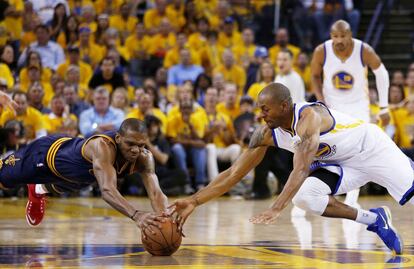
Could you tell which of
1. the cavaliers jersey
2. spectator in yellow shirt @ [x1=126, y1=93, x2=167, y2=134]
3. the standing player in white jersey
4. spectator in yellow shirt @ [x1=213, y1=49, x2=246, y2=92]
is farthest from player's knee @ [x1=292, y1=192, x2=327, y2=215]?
spectator in yellow shirt @ [x1=213, y1=49, x2=246, y2=92]

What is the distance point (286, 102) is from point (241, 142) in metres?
7.08

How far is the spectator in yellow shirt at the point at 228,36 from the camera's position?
16.9m

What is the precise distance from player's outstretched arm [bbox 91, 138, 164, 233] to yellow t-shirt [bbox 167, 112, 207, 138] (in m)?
6.03

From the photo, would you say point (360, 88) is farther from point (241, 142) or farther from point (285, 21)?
point (285, 21)

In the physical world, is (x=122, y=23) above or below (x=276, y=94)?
above

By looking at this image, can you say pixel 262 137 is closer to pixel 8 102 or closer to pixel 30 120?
pixel 8 102

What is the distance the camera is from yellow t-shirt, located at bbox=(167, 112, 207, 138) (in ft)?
45.1

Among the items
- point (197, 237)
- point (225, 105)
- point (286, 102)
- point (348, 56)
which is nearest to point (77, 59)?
point (225, 105)

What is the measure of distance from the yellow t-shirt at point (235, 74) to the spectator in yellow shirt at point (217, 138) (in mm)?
1962

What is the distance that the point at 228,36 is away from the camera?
16.9m

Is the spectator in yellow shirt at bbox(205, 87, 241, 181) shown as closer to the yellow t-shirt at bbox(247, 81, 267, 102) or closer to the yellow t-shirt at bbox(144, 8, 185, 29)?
the yellow t-shirt at bbox(247, 81, 267, 102)

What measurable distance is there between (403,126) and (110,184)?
26.3ft

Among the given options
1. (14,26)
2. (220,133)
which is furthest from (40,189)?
(14,26)

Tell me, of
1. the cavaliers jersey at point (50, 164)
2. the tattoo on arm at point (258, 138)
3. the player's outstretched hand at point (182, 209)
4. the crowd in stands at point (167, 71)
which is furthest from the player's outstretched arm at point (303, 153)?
the crowd in stands at point (167, 71)
